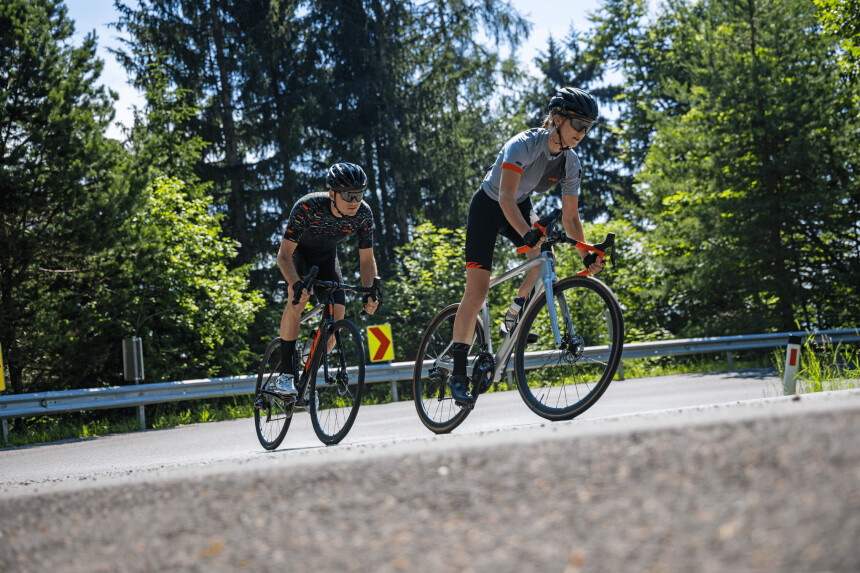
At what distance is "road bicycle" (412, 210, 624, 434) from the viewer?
4.61 meters

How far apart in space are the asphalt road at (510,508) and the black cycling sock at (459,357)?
2209 millimetres

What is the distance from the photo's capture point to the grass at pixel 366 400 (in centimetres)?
738

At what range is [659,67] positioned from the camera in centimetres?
2758

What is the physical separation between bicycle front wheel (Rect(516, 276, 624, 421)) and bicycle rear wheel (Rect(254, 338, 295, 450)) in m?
2.09

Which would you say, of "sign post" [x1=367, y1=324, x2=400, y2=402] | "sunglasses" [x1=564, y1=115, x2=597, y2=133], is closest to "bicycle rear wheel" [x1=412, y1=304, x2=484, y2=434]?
"sunglasses" [x1=564, y1=115, x2=597, y2=133]

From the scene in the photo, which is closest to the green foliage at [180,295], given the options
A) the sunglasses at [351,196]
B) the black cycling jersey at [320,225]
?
the black cycling jersey at [320,225]

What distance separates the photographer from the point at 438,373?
5598 millimetres

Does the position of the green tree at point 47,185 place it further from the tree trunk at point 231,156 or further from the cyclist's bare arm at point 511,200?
the cyclist's bare arm at point 511,200

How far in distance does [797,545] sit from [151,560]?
1472mm

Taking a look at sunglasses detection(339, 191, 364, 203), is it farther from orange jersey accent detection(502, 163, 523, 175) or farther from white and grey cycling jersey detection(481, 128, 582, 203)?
orange jersey accent detection(502, 163, 523, 175)

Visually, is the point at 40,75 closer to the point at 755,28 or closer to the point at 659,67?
A: the point at 755,28

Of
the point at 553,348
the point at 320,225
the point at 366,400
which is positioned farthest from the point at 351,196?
the point at 366,400

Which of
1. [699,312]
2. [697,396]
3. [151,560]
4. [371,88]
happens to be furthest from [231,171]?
[151,560]

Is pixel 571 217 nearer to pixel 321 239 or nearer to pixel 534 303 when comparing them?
pixel 534 303
